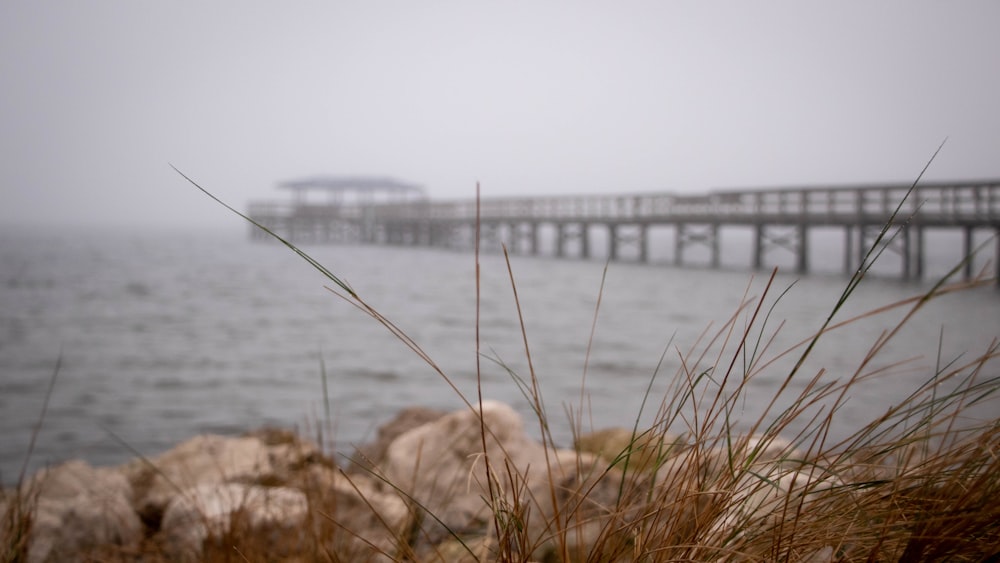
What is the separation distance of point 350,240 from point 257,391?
1136 inches

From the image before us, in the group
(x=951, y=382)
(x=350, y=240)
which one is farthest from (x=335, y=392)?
(x=350, y=240)

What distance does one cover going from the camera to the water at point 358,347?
22.3ft

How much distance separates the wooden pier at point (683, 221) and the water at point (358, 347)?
1.20 metres

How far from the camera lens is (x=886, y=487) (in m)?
0.95

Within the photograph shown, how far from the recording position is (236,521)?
1.79 metres

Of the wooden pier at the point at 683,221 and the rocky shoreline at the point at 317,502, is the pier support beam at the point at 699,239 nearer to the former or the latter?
the wooden pier at the point at 683,221

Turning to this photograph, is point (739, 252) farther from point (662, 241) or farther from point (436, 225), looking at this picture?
point (436, 225)

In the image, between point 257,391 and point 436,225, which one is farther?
point 436,225

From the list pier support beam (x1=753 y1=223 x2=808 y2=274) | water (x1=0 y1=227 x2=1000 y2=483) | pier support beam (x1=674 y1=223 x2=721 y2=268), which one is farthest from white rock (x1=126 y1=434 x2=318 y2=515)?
pier support beam (x1=674 y1=223 x2=721 y2=268)

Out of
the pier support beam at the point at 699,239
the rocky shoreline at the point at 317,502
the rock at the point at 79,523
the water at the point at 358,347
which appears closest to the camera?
the rocky shoreline at the point at 317,502

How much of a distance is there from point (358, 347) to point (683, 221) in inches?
494

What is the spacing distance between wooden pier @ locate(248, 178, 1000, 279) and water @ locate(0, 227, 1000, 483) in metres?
1.20

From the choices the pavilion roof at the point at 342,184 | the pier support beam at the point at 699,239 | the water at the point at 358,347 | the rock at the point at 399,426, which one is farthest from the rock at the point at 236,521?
the pavilion roof at the point at 342,184

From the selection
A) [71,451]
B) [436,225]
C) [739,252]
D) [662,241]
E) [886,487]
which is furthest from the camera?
[436,225]
